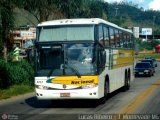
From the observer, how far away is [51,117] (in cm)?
1558

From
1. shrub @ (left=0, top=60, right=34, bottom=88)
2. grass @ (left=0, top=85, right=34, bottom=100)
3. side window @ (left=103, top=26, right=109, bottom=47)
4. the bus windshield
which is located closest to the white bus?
the bus windshield

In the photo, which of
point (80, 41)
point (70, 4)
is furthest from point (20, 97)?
point (70, 4)

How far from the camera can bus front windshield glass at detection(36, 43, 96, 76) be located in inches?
709

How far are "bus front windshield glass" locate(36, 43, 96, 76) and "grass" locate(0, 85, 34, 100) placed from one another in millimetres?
5495

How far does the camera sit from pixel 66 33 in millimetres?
18578

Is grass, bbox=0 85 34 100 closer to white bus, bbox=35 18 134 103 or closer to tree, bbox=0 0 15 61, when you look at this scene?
tree, bbox=0 0 15 61

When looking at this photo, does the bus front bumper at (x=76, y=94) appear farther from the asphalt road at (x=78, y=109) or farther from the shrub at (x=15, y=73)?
the shrub at (x=15, y=73)

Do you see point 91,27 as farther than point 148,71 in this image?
No

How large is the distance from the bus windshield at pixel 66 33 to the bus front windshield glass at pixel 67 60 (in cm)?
34

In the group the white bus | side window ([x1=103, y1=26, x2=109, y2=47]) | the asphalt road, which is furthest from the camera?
side window ([x1=103, y1=26, x2=109, y2=47])

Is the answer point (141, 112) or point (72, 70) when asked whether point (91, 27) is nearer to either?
point (72, 70)

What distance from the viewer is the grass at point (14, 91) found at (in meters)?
24.6

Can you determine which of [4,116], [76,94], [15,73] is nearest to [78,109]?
[76,94]

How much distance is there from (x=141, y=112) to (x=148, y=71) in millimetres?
30394
